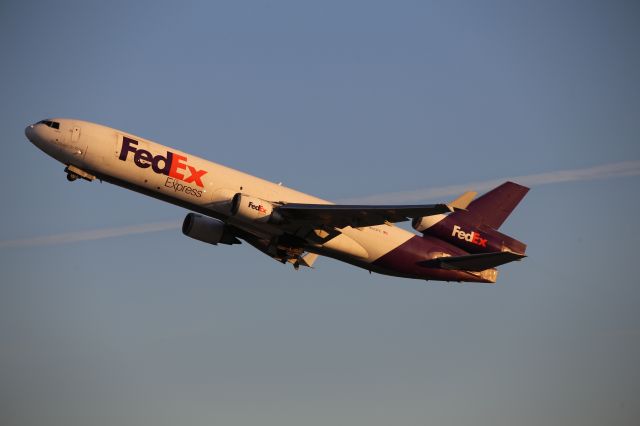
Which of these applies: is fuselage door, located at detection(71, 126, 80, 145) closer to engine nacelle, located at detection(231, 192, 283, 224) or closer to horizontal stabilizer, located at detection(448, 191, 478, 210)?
engine nacelle, located at detection(231, 192, 283, 224)

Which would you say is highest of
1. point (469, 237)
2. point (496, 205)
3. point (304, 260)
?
point (496, 205)

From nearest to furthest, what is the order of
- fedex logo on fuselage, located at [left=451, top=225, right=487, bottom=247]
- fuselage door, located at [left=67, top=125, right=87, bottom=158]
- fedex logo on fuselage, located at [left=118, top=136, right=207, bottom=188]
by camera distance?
fuselage door, located at [left=67, top=125, right=87, bottom=158] < fedex logo on fuselage, located at [left=118, top=136, right=207, bottom=188] < fedex logo on fuselage, located at [left=451, top=225, right=487, bottom=247]

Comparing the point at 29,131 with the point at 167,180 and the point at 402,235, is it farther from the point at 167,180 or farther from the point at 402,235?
the point at 402,235

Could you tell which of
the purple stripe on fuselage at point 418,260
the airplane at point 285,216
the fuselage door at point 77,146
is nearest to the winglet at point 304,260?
the airplane at point 285,216

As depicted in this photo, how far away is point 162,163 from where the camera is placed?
58.4 meters

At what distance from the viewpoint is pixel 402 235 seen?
64812mm

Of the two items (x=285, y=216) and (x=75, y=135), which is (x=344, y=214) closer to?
(x=285, y=216)

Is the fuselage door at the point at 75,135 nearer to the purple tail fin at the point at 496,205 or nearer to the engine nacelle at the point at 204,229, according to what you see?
the engine nacelle at the point at 204,229

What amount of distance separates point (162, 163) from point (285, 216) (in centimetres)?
731

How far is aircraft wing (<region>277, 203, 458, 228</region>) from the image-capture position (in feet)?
188

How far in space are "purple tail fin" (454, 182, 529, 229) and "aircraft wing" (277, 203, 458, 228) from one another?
33.0ft

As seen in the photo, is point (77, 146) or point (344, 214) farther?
point (344, 214)

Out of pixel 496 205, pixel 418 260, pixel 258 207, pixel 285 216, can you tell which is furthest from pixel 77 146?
pixel 496 205

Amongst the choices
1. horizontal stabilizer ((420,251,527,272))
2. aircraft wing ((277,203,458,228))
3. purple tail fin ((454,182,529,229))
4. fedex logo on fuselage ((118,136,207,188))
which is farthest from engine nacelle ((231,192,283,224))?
purple tail fin ((454,182,529,229))
